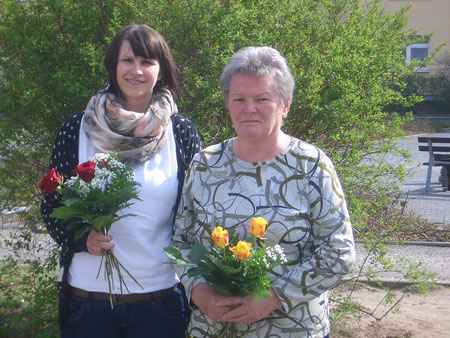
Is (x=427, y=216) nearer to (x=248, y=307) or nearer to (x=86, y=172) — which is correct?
(x=248, y=307)

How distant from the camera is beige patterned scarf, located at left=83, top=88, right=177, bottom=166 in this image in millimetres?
2588

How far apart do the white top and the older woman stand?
0.55 ft

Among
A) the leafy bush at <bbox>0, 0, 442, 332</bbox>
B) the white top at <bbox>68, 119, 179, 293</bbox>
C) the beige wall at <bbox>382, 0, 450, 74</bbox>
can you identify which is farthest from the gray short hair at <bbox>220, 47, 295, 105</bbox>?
the beige wall at <bbox>382, 0, 450, 74</bbox>

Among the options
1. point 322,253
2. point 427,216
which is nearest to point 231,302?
point 322,253

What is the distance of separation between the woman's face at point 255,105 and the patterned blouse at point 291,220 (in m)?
0.15

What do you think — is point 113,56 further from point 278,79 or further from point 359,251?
point 359,251

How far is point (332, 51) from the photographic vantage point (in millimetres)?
4035

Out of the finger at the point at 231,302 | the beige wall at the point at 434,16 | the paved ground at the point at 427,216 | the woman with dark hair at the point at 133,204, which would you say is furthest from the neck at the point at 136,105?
the beige wall at the point at 434,16

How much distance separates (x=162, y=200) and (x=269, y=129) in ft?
1.98

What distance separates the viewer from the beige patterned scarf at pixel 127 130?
2.59 metres

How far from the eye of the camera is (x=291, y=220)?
231 centimetres

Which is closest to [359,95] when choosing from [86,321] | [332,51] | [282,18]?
[332,51]

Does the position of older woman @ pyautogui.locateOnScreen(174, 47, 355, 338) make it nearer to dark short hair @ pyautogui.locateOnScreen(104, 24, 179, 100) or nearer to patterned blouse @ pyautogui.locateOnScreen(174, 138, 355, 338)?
patterned blouse @ pyautogui.locateOnScreen(174, 138, 355, 338)

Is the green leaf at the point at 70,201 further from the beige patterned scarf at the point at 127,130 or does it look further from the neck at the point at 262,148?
the neck at the point at 262,148
